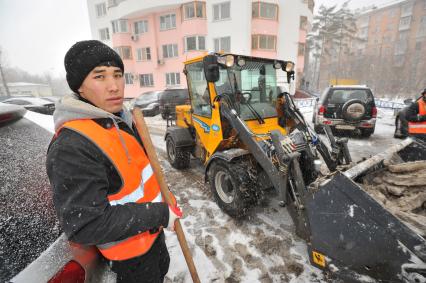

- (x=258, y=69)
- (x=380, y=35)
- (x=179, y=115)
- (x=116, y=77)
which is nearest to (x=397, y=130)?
(x=258, y=69)

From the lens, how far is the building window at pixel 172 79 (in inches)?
875

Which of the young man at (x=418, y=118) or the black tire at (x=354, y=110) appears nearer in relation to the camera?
the young man at (x=418, y=118)

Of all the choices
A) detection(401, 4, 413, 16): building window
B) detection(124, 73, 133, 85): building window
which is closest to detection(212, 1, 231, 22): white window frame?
detection(124, 73, 133, 85): building window

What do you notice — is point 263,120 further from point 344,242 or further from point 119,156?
point 119,156

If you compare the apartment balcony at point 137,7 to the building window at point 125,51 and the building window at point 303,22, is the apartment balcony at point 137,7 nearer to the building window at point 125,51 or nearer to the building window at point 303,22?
the building window at point 125,51

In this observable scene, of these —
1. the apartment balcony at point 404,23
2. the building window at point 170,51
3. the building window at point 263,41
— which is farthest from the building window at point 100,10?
the apartment balcony at point 404,23

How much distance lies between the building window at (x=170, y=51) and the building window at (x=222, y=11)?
4.89m

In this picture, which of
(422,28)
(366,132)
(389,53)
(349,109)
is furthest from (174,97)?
(422,28)

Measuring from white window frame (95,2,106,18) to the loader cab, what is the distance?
28.8 metres

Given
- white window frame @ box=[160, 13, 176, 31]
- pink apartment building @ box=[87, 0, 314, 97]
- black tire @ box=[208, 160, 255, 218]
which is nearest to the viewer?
black tire @ box=[208, 160, 255, 218]

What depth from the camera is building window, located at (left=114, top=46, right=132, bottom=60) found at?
23.8 meters

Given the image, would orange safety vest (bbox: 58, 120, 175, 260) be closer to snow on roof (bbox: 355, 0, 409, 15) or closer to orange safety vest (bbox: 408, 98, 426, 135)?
orange safety vest (bbox: 408, 98, 426, 135)

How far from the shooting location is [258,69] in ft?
12.9

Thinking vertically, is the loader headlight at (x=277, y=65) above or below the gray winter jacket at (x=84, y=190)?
above
